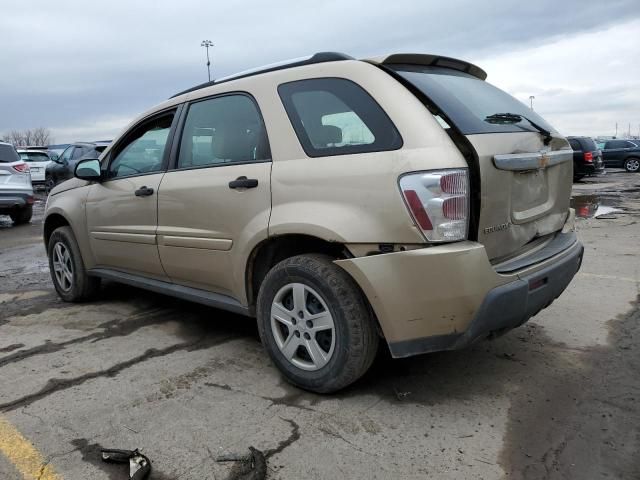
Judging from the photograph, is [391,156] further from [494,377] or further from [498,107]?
[494,377]

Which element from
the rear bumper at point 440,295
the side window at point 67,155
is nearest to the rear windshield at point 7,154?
the side window at point 67,155

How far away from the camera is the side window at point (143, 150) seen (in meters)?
4.00

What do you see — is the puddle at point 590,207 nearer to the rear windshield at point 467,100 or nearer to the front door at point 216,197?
the rear windshield at point 467,100

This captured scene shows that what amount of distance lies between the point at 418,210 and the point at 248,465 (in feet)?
4.42

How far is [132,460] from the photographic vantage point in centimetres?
235

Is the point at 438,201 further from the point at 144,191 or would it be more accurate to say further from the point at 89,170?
the point at 89,170

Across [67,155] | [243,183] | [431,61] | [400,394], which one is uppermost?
[431,61]

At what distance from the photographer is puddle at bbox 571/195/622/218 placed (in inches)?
411

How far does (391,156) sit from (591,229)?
7.15 metres

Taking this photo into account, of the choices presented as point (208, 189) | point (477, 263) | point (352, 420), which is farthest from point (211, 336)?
point (477, 263)

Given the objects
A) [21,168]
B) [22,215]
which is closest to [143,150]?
[21,168]

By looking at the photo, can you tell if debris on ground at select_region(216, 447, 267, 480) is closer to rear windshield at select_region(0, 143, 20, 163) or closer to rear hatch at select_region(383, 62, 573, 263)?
rear hatch at select_region(383, 62, 573, 263)

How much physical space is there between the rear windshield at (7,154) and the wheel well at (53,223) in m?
6.85

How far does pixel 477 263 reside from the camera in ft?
8.16
